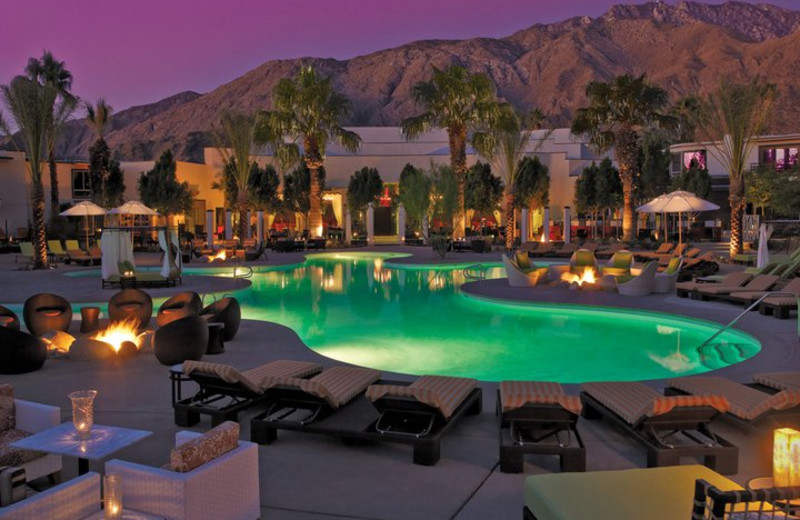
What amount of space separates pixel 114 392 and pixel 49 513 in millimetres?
3858

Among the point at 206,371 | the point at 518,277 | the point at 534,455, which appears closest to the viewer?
the point at 534,455

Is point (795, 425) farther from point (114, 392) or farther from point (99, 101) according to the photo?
point (99, 101)

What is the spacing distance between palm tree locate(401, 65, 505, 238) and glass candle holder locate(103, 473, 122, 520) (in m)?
25.1

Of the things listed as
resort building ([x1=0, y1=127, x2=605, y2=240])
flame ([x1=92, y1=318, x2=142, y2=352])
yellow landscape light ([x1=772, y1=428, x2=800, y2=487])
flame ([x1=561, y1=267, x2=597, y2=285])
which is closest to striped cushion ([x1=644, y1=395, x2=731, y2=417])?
yellow landscape light ([x1=772, y1=428, x2=800, y2=487])

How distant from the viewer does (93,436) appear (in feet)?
13.2

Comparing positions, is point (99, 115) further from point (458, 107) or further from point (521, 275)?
point (521, 275)

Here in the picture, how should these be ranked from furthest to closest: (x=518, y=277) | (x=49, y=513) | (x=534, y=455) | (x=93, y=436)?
(x=518, y=277), (x=534, y=455), (x=93, y=436), (x=49, y=513)

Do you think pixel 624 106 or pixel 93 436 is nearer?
pixel 93 436

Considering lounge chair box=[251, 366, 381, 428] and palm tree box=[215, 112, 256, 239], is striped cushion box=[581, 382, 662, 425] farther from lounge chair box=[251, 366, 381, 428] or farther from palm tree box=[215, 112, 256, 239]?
palm tree box=[215, 112, 256, 239]

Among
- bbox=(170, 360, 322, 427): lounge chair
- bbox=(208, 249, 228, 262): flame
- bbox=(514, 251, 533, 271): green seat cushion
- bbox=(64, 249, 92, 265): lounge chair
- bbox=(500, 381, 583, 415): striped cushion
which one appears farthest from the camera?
bbox=(208, 249, 228, 262): flame

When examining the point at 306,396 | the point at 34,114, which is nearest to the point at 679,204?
→ the point at 306,396

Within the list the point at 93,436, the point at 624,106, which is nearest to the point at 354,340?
the point at 93,436

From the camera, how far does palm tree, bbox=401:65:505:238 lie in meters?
27.3

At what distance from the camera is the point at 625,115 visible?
27469 millimetres
